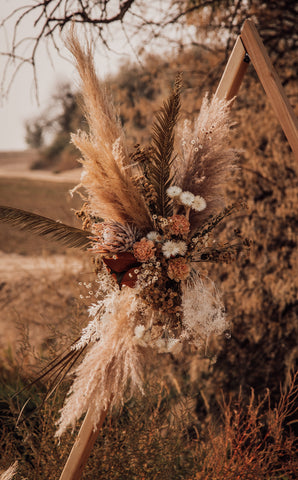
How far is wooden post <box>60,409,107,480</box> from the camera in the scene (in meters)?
1.45

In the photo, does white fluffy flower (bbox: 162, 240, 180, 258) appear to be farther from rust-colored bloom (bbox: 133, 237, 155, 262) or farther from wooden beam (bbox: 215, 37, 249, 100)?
wooden beam (bbox: 215, 37, 249, 100)

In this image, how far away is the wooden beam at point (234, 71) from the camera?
1455mm

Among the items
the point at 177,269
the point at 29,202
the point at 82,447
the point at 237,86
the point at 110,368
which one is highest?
the point at 29,202

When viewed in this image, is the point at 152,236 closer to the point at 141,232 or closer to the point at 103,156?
the point at 141,232

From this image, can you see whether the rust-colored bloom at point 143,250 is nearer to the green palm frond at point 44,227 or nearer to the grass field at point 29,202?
the green palm frond at point 44,227

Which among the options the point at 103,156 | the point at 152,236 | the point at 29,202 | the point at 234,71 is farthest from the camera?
the point at 29,202

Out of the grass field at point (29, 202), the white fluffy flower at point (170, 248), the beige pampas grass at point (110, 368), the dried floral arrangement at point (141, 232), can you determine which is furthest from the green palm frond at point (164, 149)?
the grass field at point (29, 202)

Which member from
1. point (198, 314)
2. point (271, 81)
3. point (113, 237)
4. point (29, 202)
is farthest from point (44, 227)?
point (29, 202)

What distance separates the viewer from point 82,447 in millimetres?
1471

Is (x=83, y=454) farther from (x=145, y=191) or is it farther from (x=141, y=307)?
(x=145, y=191)

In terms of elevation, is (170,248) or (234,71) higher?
(234,71)

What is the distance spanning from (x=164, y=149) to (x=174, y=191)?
134 millimetres

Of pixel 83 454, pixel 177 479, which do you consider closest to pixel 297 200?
pixel 177 479

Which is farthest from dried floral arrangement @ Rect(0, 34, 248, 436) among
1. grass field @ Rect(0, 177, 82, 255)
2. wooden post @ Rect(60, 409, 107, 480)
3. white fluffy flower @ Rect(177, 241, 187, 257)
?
grass field @ Rect(0, 177, 82, 255)
